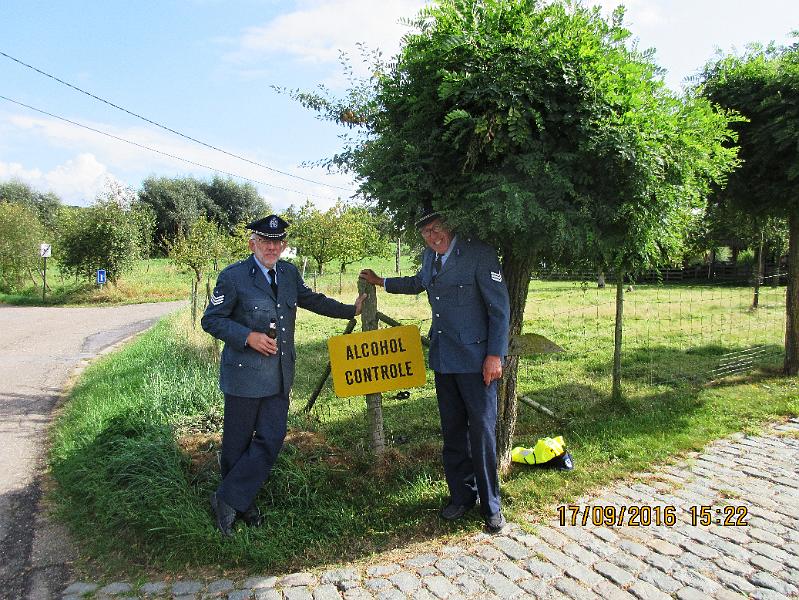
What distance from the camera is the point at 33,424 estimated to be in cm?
668

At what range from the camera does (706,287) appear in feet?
82.3

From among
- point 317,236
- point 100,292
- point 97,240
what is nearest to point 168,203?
point 97,240

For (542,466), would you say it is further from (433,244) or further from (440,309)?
(433,244)

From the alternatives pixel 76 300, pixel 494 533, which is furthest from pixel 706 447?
pixel 76 300

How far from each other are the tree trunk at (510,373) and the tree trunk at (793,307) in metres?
5.41

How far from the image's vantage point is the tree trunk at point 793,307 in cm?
785

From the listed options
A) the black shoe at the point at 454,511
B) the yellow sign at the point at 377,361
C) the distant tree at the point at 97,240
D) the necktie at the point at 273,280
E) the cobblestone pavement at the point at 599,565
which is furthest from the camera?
the distant tree at the point at 97,240

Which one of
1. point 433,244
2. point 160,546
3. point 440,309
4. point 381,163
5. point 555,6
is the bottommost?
point 160,546

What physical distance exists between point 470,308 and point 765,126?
5364 millimetres

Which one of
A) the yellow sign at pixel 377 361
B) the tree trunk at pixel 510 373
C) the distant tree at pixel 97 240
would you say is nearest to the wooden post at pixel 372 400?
the yellow sign at pixel 377 361

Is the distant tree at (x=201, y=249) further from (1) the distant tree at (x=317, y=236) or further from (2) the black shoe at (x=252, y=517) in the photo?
(2) the black shoe at (x=252, y=517)

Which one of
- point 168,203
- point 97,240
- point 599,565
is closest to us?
point 599,565

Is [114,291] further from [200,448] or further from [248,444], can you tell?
[248,444]

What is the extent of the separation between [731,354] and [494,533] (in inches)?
287
